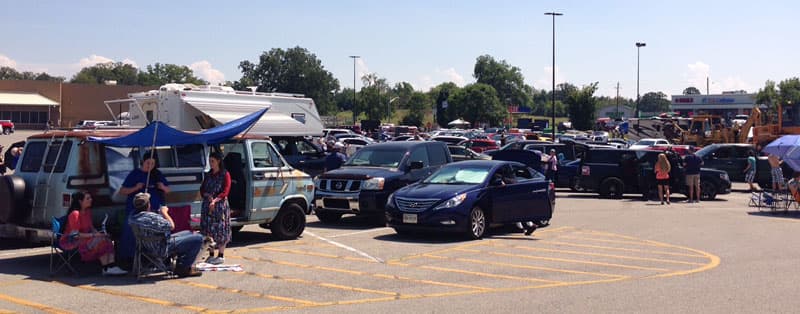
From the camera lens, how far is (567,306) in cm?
877

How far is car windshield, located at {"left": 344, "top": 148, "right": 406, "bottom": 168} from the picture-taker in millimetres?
17328

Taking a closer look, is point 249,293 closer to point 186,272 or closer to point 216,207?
point 186,272

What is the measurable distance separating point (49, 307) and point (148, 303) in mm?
987

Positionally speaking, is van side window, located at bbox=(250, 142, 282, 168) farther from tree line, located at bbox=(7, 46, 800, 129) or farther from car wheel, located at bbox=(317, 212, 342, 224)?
tree line, located at bbox=(7, 46, 800, 129)

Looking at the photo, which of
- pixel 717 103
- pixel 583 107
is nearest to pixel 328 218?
pixel 583 107

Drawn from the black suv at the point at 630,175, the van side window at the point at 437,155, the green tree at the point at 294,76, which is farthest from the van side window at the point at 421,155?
the green tree at the point at 294,76

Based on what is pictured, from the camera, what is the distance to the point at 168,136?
36.9 feet

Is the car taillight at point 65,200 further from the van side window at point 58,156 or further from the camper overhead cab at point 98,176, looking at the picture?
the van side window at point 58,156

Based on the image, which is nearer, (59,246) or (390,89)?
(59,246)

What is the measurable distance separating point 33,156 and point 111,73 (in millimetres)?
162859

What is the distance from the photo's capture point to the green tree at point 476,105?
383 ft

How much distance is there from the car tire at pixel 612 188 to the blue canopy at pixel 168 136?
52.0 ft

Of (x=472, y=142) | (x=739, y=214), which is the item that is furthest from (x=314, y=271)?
(x=472, y=142)

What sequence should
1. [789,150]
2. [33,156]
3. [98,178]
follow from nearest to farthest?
[98,178]
[33,156]
[789,150]
